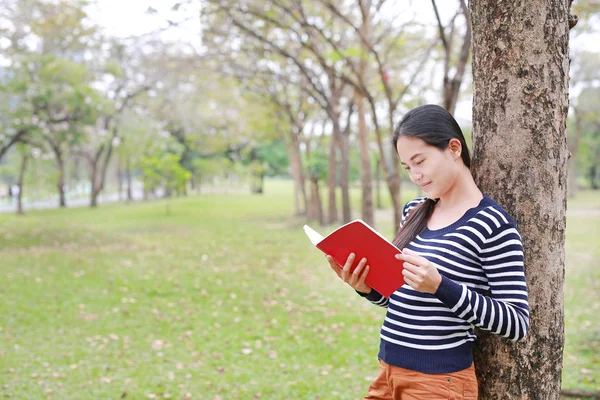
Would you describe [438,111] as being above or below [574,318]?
above

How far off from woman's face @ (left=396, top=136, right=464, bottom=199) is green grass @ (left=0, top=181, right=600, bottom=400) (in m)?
3.21

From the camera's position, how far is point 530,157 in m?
1.89

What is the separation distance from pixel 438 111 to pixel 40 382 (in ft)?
14.8

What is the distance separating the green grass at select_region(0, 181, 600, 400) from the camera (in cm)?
Result: 481

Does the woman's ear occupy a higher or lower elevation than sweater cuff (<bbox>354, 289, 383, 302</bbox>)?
higher

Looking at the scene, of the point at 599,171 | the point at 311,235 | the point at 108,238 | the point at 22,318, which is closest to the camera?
the point at 311,235

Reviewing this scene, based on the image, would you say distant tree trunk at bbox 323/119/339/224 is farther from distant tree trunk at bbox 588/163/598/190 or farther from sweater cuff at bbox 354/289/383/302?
distant tree trunk at bbox 588/163/598/190

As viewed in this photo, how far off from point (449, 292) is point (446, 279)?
0.13ft

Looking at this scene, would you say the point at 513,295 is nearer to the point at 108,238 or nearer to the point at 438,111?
the point at 438,111

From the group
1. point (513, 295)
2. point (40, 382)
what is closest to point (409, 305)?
point (513, 295)

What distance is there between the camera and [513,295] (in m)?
1.62

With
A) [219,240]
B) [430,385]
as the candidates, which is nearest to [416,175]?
[430,385]

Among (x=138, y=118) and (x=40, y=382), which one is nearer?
(x=40, y=382)

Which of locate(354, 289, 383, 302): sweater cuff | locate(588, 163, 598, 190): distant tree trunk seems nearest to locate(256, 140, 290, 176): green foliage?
locate(588, 163, 598, 190): distant tree trunk
